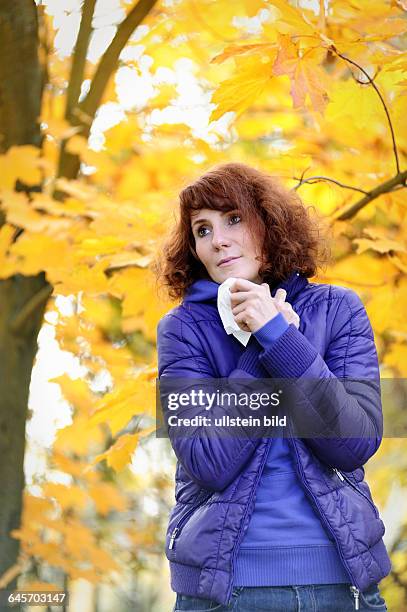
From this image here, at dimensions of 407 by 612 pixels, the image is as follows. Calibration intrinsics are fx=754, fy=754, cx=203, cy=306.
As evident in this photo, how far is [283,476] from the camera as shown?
1.13 meters

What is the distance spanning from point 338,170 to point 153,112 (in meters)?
0.73

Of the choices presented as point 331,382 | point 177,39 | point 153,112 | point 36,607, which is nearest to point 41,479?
point 36,607

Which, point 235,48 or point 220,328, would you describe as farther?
point 235,48

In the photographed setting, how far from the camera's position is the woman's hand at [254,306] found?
1.14 metres

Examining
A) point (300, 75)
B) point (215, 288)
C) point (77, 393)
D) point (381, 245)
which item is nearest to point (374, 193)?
point (381, 245)

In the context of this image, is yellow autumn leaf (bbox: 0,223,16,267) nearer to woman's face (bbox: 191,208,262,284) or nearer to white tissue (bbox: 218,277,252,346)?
woman's face (bbox: 191,208,262,284)

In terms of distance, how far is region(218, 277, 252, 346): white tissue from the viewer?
1.20 meters

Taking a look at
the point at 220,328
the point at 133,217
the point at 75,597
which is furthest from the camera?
the point at 75,597

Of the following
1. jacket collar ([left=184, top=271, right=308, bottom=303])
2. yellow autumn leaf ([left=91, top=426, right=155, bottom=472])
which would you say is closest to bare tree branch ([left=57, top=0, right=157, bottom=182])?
yellow autumn leaf ([left=91, top=426, right=155, bottom=472])

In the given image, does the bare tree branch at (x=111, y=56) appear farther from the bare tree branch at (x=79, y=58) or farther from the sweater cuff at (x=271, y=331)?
the sweater cuff at (x=271, y=331)

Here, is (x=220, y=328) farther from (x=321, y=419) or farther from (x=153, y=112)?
(x=153, y=112)

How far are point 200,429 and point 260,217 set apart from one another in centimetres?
41

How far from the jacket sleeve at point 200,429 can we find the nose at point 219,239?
143 mm

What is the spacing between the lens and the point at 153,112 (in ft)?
8.86
